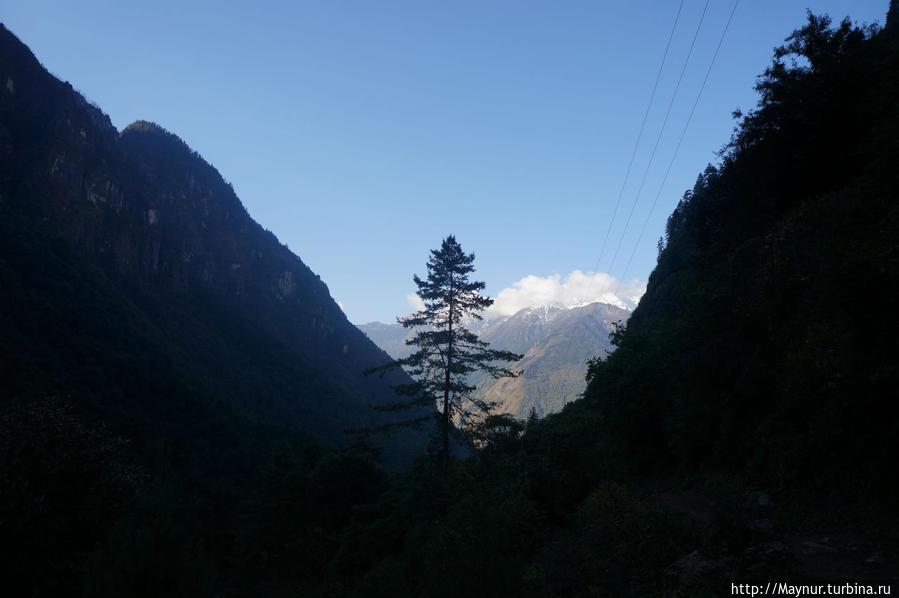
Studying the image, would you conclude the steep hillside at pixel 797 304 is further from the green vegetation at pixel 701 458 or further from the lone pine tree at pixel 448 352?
the lone pine tree at pixel 448 352

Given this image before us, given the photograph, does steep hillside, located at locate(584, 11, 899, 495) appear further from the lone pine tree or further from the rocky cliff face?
the rocky cliff face

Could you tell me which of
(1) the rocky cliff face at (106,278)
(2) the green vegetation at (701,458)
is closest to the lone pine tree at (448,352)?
(2) the green vegetation at (701,458)

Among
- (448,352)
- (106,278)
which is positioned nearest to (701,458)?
(448,352)

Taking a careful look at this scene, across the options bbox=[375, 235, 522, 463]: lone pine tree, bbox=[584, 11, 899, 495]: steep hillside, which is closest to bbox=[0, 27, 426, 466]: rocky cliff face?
bbox=[375, 235, 522, 463]: lone pine tree

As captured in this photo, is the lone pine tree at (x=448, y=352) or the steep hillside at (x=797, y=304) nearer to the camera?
the steep hillside at (x=797, y=304)

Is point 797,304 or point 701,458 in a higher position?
point 797,304

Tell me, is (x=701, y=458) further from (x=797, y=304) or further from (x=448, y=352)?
(x=448, y=352)

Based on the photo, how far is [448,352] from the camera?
20.0 meters

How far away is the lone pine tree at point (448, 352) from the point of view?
19.7 meters

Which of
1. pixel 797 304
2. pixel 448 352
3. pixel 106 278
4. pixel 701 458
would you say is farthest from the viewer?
pixel 106 278

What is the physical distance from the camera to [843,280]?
663 centimetres

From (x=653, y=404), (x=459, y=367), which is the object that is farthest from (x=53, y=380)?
(x=653, y=404)

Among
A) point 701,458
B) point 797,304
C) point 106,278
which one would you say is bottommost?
point 701,458

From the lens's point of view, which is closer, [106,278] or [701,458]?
[701,458]
